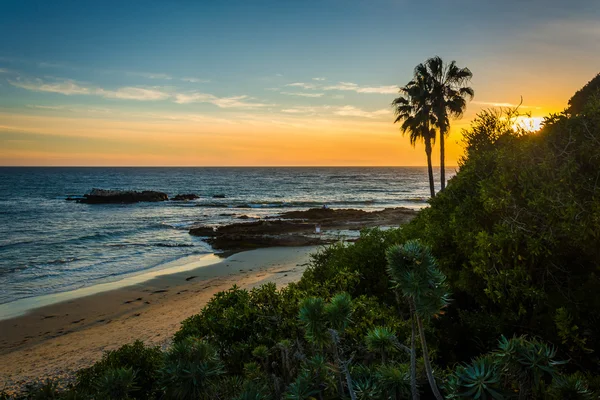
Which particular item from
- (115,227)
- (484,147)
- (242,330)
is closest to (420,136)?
(484,147)

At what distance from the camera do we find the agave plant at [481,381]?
81.2 inches

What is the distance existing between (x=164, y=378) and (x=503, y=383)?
2129 mm

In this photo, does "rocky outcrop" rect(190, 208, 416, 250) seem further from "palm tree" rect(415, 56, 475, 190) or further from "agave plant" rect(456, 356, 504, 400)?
"agave plant" rect(456, 356, 504, 400)

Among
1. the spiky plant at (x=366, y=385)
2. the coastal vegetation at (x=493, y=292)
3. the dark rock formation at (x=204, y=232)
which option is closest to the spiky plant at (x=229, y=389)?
the coastal vegetation at (x=493, y=292)

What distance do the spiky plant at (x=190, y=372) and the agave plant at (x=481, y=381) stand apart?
1.51 meters

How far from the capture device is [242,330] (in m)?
6.35

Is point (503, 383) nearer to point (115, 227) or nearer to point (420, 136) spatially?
point (420, 136)

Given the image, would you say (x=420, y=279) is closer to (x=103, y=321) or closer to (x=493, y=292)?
(x=493, y=292)

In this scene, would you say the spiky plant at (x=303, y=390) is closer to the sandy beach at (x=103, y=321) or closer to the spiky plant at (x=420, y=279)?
the spiky plant at (x=420, y=279)

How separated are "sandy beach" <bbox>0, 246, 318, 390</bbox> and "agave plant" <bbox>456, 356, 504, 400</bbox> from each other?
11.9m

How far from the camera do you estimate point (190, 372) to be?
2.49m

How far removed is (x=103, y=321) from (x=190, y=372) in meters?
14.9

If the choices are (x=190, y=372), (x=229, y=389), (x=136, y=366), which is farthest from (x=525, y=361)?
(x=136, y=366)

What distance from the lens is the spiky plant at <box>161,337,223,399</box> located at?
2.50 meters
